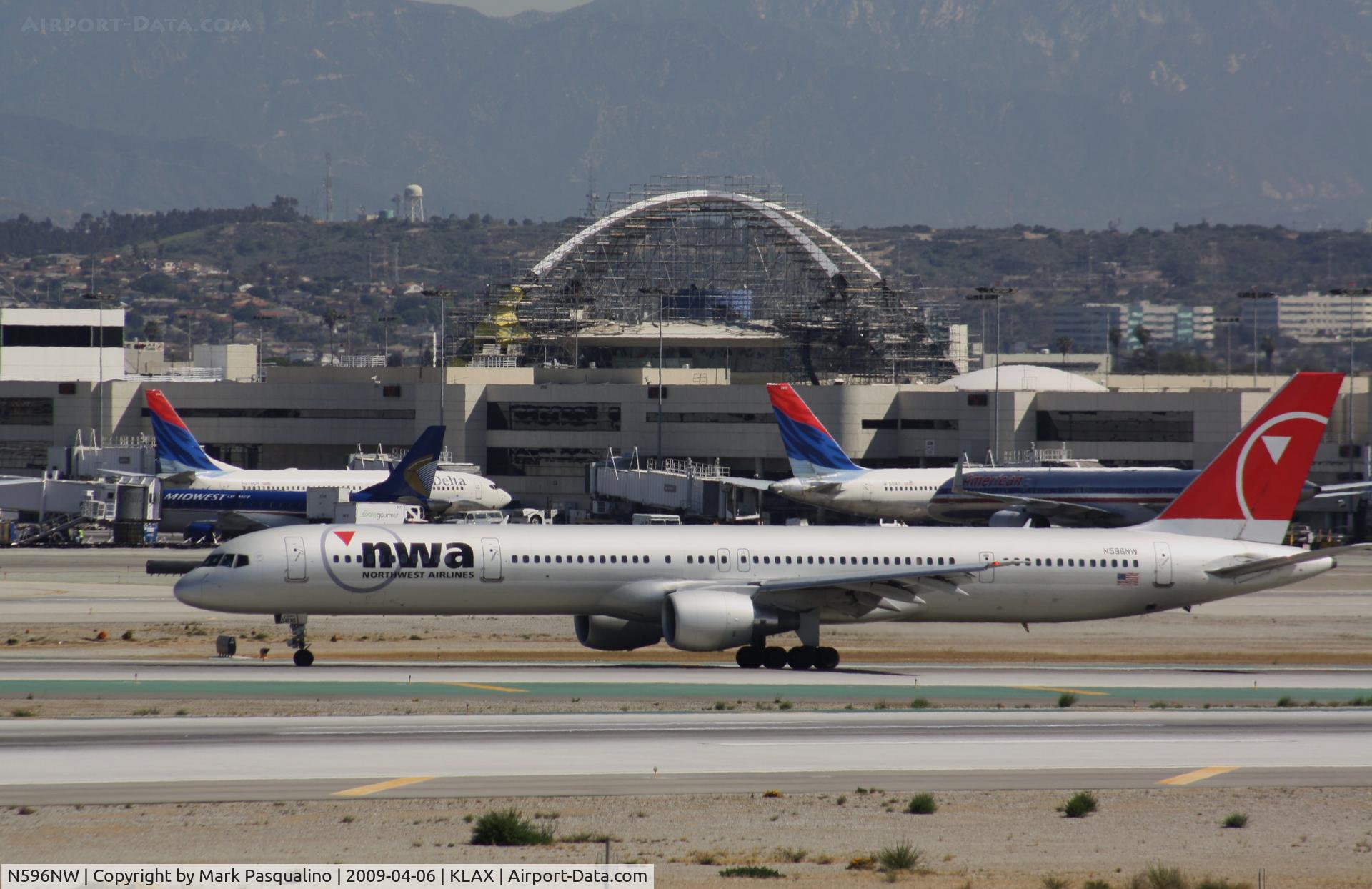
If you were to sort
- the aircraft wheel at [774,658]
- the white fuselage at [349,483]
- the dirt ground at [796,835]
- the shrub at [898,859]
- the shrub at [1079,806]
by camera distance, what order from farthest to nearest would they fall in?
the white fuselage at [349,483], the aircraft wheel at [774,658], the shrub at [1079,806], the shrub at [898,859], the dirt ground at [796,835]

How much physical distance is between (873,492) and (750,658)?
57713 mm

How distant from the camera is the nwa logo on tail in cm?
4588

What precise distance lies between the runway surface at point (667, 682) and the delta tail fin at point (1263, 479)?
17.5ft

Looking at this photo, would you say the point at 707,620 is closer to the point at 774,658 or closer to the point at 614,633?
the point at 774,658

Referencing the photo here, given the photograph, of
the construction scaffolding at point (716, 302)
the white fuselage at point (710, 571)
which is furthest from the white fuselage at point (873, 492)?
the construction scaffolding at point (716, 302)

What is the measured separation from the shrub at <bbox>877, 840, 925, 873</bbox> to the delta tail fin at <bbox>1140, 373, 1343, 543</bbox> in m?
30.6

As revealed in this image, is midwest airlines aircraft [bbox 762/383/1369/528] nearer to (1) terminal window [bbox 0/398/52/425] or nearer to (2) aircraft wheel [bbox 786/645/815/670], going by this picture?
(2) aircraft wheel [bbox 786/645/815/670]

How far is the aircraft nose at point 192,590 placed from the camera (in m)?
A: 45.5

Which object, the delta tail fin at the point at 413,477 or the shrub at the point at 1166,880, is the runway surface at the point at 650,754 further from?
the delta tail fin at the point at 413,477

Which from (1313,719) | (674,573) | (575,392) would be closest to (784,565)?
(674,573)

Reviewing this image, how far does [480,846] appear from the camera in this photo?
24078 mm

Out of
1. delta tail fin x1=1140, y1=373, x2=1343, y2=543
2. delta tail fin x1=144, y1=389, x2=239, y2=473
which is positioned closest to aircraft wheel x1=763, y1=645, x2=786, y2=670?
delta tail fin x1=1140, y1=373, x2=1343, y2=543

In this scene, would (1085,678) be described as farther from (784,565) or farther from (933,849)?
(933,849)

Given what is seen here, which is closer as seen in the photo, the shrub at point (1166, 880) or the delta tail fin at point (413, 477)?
the shrub at point (1166, 880)
